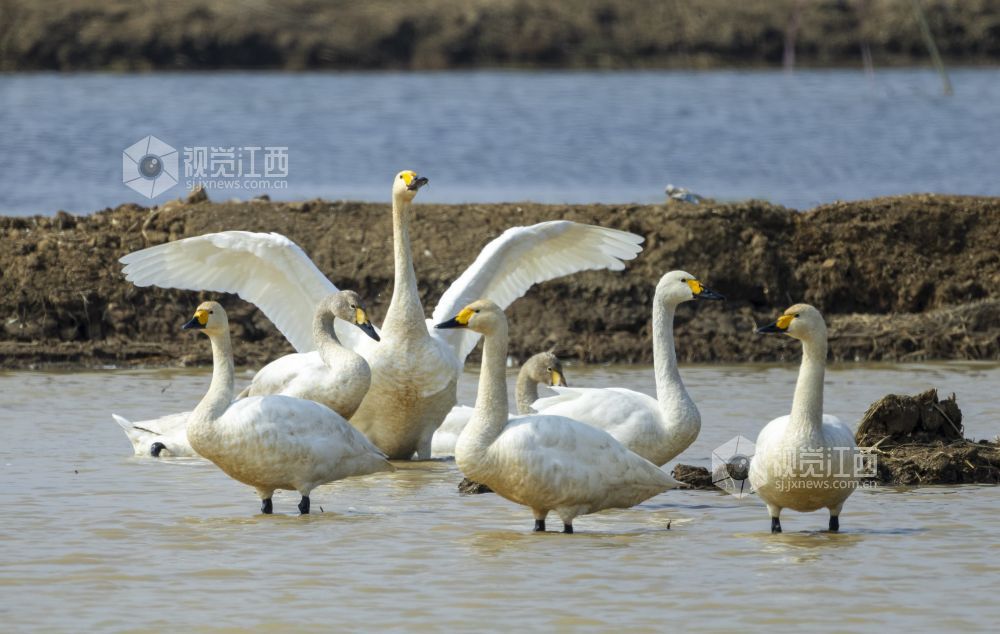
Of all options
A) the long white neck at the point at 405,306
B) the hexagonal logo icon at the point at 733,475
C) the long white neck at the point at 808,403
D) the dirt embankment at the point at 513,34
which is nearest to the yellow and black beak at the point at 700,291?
the hexagonal logo icon at the point at 733,475

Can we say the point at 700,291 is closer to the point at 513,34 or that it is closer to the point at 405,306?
the point at 405,306

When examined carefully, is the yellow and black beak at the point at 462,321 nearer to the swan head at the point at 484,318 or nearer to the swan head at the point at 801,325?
the swan head at the point at 484,318

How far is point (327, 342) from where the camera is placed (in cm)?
1099

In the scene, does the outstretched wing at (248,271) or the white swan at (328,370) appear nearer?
the white swan at (328,370)

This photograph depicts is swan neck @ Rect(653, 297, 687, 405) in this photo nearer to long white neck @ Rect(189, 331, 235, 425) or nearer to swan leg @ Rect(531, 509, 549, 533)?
swan leg @ Rect(531, 509, 549, 533)

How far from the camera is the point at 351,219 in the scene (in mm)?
16375

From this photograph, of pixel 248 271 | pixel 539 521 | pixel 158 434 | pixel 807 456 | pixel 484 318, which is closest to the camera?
pixel 807 456

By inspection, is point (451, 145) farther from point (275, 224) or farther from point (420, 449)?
point (420, 449)

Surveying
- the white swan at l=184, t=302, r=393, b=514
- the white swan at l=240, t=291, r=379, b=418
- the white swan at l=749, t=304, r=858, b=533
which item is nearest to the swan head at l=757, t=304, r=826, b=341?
the white swan at l=749, t=304, r=858, b=533

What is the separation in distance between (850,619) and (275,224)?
9551mm

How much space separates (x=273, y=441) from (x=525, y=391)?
2057 millimetres

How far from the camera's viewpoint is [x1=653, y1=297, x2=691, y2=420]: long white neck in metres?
9.92

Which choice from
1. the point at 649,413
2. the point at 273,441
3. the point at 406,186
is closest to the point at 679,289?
the point at 649,413

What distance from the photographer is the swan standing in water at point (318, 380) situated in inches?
425
